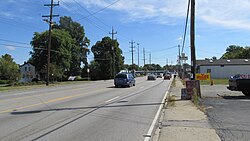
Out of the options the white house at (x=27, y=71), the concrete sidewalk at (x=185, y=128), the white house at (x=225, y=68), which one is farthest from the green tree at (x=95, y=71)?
the concrete sidewalk at (x=185, y=128)

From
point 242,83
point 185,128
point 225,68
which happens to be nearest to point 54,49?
point 225,68

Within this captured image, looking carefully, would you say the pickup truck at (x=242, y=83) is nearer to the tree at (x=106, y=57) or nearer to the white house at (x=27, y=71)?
the tree at (x=106, y=57)

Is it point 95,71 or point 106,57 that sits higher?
point 106,57

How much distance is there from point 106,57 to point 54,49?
2612 cm

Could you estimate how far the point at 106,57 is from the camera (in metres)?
104

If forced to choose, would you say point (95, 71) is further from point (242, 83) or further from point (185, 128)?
point (185, 128)

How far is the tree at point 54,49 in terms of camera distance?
7994 cm

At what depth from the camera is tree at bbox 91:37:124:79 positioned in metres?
104

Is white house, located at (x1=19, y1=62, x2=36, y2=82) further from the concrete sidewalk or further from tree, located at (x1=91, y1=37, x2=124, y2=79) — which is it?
the concrete sidewalk

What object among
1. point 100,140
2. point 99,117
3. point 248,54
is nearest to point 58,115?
point 99,117

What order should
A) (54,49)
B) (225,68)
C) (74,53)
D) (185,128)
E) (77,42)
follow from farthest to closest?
(77,42) < (74,53) < (54,49) < (225,68) < (185,128)

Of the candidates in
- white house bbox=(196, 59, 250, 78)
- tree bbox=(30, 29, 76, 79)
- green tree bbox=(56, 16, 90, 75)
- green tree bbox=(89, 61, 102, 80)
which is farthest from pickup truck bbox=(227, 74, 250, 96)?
green tree bbox=(89, 61, 102, 80)

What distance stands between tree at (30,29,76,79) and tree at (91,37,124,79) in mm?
19258

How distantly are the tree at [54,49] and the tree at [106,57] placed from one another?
19258mm
